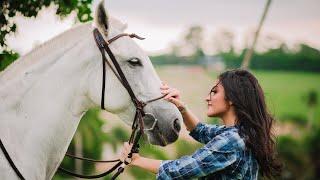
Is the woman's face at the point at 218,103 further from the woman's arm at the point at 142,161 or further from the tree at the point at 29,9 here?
the tree at the point at 29,9

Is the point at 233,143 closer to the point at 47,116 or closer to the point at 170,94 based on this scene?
the point at 170,94

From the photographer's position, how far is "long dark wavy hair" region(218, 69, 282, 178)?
343cm

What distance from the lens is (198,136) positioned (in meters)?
4.21

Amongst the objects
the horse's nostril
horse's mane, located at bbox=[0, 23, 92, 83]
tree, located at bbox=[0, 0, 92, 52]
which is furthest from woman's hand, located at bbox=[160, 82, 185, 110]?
tree, located at bbox=[0, 0, 92, 52]

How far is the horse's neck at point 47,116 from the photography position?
358cm

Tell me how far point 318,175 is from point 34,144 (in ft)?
117

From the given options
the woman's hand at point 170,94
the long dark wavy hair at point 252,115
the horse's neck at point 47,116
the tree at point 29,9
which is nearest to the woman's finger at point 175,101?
the woman's hand at point 170,94

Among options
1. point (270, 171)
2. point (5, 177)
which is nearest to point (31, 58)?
point (5, 177)

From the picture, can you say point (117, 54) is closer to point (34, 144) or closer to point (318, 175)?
point (34, 144)

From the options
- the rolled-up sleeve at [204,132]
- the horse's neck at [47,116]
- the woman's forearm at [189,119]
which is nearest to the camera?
the horse's neck at [47,116]

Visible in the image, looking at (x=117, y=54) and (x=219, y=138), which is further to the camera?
(x=117, y=54)

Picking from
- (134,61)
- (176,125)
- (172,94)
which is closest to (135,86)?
(134,61)

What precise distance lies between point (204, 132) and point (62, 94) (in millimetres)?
1255

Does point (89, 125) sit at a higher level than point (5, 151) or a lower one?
lower
